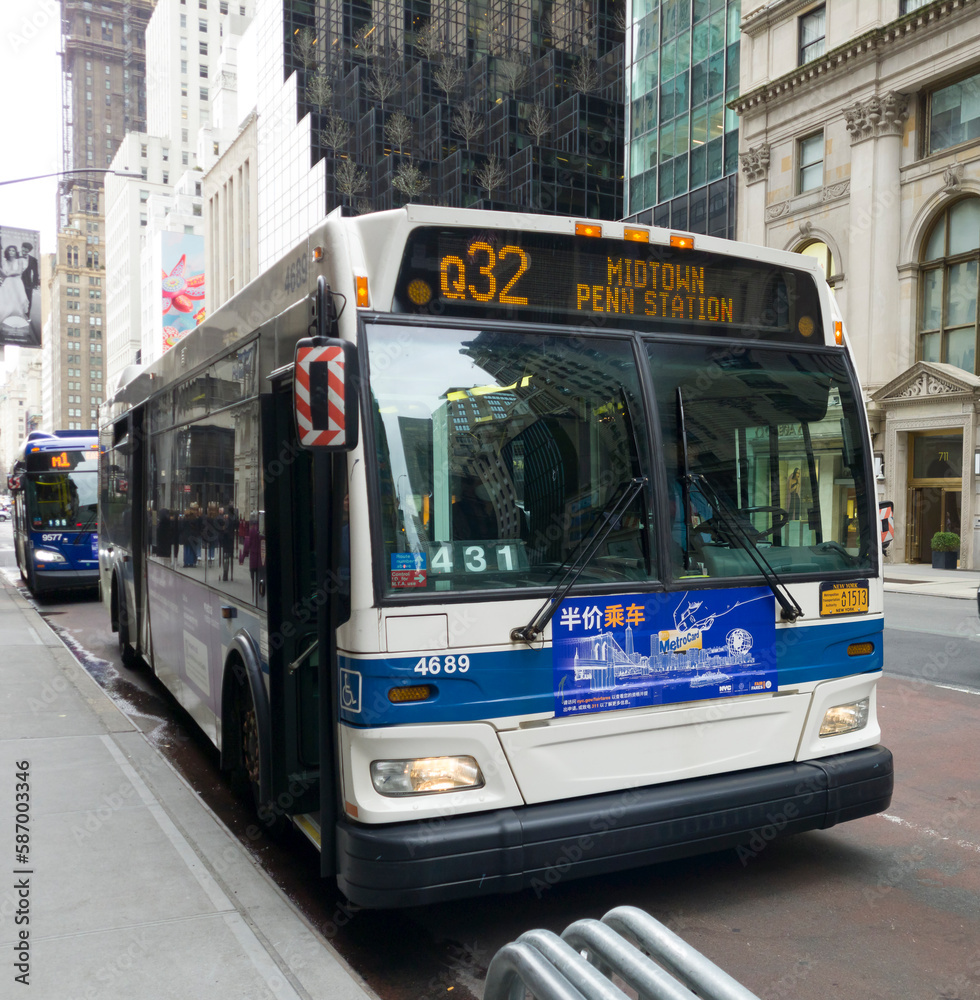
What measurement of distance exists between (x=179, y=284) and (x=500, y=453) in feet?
342

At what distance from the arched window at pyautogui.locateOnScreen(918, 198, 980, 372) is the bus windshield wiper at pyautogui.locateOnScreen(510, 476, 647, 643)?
2560cm

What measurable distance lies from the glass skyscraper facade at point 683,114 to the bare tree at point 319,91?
27.2 m

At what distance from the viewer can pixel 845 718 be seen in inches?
182

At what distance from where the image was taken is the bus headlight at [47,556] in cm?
1725

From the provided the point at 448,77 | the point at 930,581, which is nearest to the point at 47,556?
the point at 930,581

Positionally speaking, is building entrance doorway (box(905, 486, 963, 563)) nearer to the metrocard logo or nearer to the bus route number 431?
the metrocard logo

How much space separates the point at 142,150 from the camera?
420 ft

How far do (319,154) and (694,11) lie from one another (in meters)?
30.3

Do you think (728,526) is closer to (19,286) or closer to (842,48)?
(19,286)

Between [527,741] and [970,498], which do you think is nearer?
[527,741]

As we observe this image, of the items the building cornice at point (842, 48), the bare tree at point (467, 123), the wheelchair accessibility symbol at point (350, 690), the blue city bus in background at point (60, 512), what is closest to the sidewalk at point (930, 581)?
the building cornice at point (842, 48)

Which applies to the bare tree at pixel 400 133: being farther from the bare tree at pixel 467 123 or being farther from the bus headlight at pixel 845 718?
the bus headlight at pixel 845 718

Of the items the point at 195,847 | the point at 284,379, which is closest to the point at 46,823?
the point at 195,847

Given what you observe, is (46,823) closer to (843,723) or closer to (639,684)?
(639,684)
